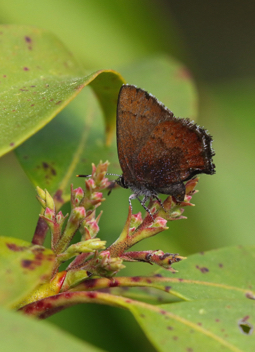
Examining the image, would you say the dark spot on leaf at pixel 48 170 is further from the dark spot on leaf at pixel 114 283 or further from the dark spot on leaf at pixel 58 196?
the dark spot on leaf at pixel 114 283

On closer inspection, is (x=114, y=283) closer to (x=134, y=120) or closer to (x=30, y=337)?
(x=30, y=337)

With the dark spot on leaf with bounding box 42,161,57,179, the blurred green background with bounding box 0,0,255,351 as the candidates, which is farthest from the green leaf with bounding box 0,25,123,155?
the blurred green background with bounding box 0,0,255,351

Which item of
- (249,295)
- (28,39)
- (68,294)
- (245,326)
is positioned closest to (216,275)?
(249,295)

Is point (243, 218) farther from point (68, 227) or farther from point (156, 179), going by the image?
point (68, 227)

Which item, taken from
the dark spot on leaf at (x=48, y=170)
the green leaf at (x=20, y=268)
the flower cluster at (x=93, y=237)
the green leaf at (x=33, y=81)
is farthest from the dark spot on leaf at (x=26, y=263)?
the dark spot on leaf at (x=48, y=170)

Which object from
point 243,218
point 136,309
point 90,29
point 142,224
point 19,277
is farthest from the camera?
point 90,29

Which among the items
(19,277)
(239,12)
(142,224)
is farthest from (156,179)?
(239,12)
